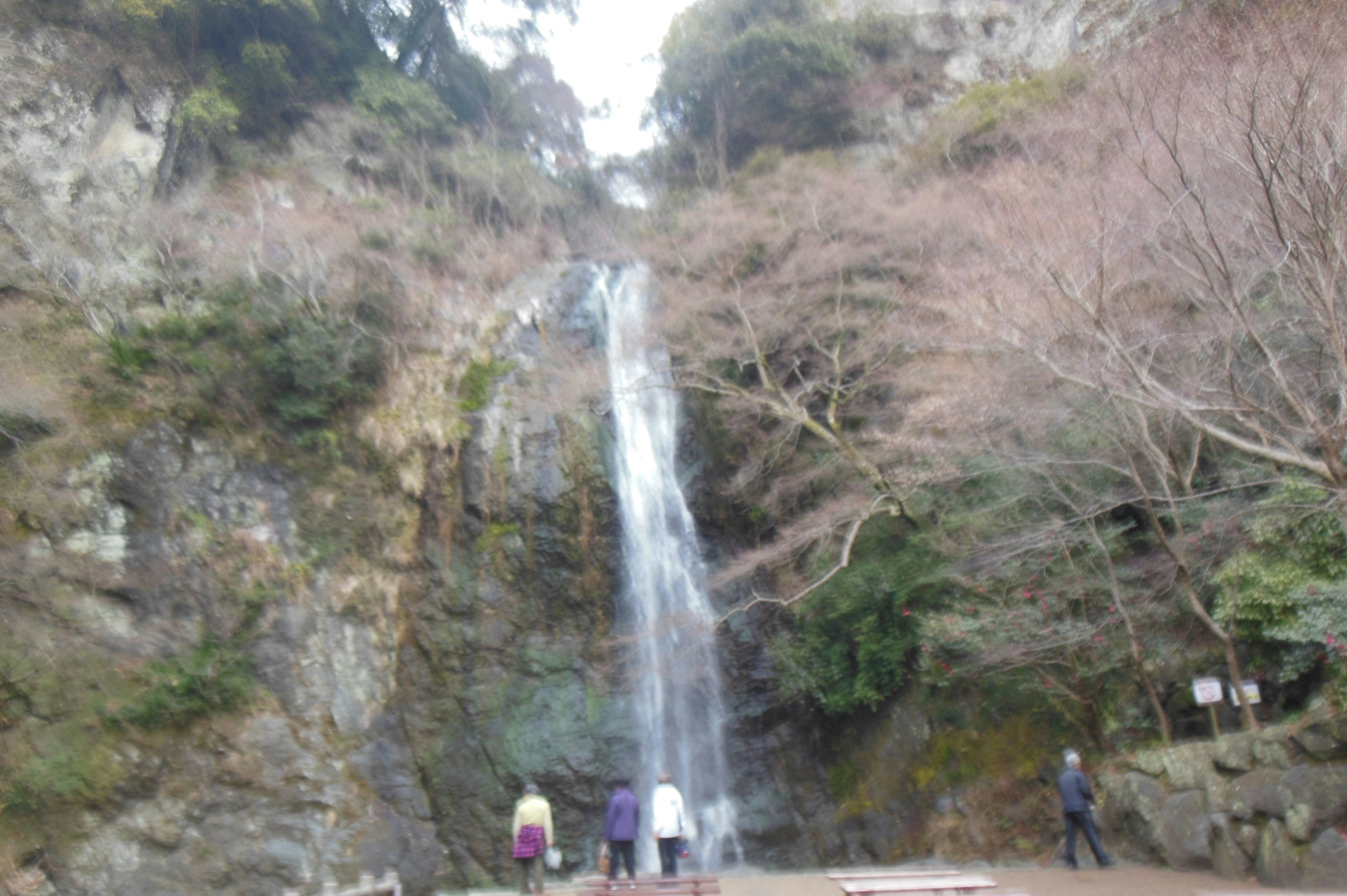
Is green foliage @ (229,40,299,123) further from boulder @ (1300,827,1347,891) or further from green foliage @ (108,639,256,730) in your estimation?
boulder @ (1300,827,1347,891)

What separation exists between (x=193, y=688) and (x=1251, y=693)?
13.3 metres

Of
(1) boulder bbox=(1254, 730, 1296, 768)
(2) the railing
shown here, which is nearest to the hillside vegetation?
(1) boulder bbox=(1254, 730, 1296, 768)

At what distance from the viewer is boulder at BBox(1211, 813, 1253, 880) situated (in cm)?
675

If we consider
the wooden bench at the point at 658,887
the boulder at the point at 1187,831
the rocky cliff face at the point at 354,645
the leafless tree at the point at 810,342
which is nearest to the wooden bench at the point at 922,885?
the wooden bench at the point at 658,887

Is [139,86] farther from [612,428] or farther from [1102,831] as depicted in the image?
[1102,831]

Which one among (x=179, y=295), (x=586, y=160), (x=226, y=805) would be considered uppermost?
(x=586, y=160)

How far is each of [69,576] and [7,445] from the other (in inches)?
99.3

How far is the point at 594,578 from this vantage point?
1369cm

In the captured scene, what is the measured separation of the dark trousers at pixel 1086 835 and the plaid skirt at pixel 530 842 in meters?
5.32

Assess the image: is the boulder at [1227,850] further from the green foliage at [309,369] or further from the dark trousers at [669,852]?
the green foliage at [309,369]

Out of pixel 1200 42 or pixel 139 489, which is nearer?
pixel 1200 42

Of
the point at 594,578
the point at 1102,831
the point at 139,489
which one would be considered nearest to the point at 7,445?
the point at 139,489

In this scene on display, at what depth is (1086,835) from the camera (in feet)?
26.3

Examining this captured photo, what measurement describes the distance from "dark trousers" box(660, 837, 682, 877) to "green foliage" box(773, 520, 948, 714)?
4.97 m
